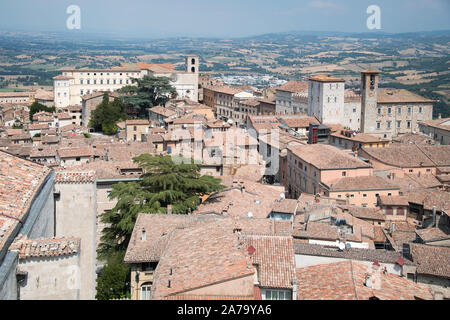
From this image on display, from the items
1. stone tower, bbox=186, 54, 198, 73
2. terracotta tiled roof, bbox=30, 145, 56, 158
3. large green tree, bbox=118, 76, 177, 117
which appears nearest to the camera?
terracotta tiled roof, bbox=30, 145, 56, 158

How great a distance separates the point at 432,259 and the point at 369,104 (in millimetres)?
37173

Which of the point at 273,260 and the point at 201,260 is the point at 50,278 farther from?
the point at 273,260

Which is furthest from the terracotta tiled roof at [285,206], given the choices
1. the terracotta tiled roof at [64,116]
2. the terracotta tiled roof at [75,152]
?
the terracotta tiled roof at [64,116]

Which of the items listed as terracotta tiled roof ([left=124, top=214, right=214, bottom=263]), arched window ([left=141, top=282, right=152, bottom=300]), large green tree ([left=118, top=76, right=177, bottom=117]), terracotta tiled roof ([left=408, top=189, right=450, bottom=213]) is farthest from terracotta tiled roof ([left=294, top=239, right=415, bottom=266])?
large green tree ([left=118, top=76, right=177, bottom=117])

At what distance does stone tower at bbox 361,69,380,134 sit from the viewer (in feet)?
161

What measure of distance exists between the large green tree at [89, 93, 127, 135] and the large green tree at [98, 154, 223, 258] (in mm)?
31598

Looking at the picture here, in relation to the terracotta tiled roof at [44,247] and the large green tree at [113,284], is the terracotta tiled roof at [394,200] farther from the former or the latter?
the terracotta tiled roof at [44,247]

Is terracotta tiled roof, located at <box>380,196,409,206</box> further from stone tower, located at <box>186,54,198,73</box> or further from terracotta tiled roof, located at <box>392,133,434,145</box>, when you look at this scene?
stone tower, located at <box>186,54,198,73</box>

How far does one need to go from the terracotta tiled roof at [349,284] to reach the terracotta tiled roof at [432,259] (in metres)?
1.85

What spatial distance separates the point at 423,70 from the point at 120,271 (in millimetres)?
147941

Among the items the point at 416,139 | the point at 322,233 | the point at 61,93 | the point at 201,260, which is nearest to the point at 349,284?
the point at 201,260

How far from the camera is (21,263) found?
734cm
